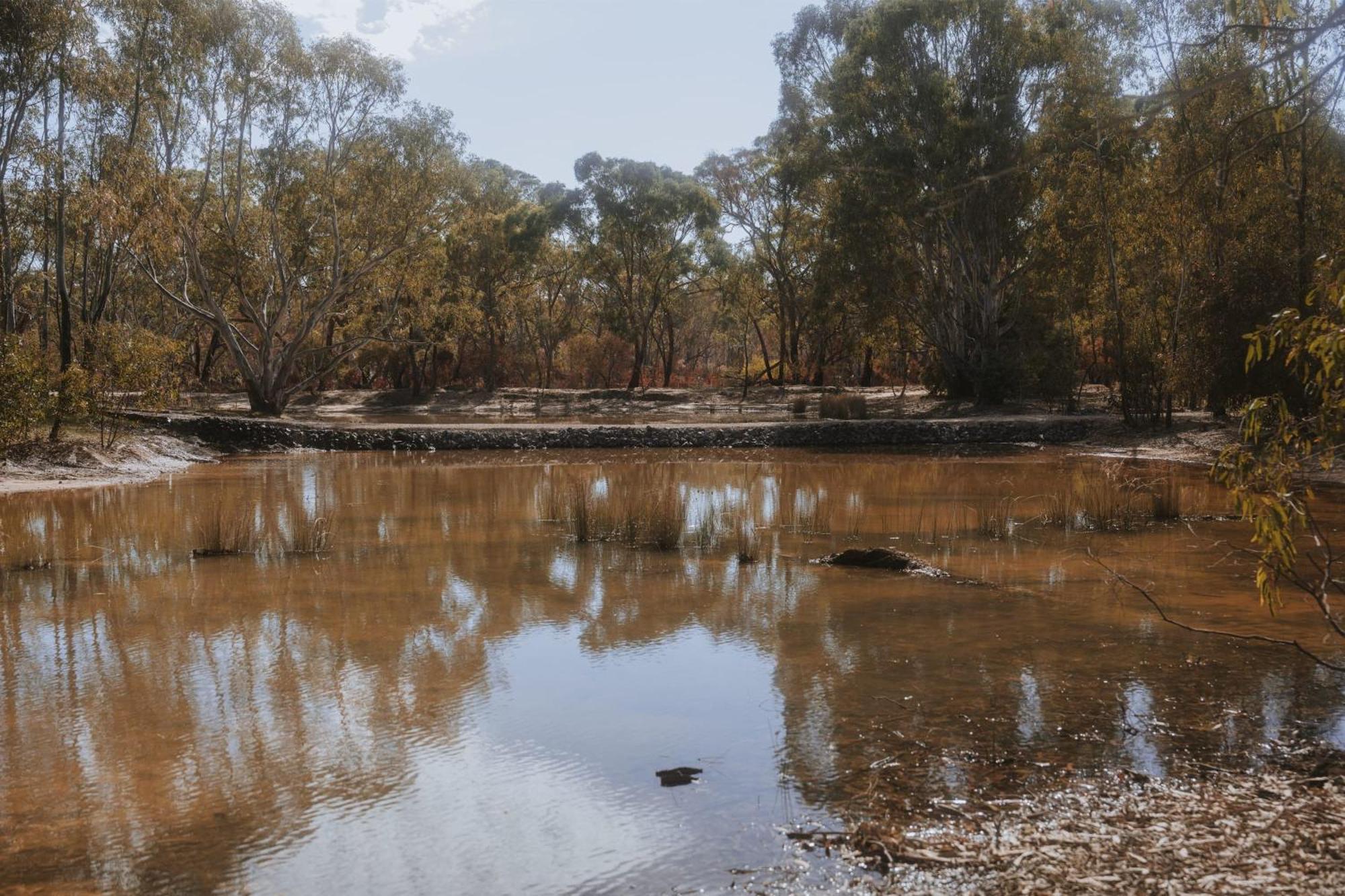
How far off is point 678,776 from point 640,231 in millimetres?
41082

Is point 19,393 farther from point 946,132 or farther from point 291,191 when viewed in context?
point 946,132

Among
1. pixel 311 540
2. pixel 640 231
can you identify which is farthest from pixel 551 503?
pixel 640 231

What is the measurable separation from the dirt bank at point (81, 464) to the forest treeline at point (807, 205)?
0.95 m

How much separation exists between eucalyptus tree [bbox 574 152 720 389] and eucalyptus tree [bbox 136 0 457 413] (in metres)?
11.9

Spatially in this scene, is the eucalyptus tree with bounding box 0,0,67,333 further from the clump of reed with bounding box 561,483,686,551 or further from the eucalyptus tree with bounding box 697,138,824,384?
the eucalyptus tree with bounding box 697,138,824,384

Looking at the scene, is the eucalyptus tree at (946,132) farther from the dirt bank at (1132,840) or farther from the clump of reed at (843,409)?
the dirt bank at (1132,840)

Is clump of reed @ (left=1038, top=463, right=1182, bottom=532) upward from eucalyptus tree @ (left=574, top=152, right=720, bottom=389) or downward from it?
downward

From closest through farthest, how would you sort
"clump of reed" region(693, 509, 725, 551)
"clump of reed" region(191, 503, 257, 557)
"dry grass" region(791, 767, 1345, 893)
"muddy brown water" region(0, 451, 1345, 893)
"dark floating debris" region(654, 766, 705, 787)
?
"dry grass" region(791, 767, 1345, 893)
"muddy brown water" region(0, 451, 1345, 893)
"dark floating debris" region(654, 766, 705, 787)
"clump of reed" region(191, 503, 257, 557)
"clump of reed" region(693, 509, 725, 551)

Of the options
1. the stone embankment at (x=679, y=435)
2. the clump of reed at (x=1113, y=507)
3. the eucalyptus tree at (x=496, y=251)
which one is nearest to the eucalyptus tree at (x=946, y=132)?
the stone embankment at (x=679, y=435)

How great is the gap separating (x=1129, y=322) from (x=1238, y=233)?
4.60 metres

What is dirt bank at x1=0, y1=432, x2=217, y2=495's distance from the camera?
16906 millimetres

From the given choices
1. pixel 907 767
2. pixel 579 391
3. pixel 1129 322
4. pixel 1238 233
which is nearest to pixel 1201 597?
pixel 907 767

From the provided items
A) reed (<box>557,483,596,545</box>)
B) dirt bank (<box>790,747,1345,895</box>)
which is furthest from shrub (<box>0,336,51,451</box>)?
dirt bank (<box>790,747,1345,895</box>)

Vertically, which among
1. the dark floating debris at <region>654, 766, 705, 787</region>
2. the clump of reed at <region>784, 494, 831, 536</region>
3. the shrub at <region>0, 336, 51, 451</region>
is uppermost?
the shrub at <region>0, 336, 51, 451</region>
